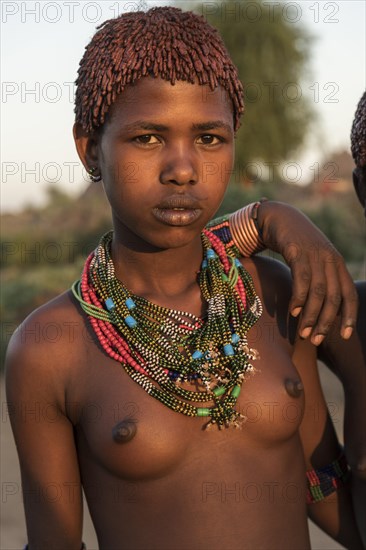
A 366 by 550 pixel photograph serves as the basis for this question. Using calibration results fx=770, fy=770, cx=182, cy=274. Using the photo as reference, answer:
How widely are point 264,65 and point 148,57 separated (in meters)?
21.8

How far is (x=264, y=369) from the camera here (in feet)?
7.73

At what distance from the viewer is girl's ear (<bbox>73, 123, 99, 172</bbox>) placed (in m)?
2.36

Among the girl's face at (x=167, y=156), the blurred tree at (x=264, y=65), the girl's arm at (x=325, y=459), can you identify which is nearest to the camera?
the girl's face at (x=167, y=156)

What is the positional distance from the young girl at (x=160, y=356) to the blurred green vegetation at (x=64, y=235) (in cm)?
878

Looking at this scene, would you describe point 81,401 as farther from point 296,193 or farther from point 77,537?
point 296,193

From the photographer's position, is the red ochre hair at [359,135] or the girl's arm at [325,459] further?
the girl's arm at [325,459]

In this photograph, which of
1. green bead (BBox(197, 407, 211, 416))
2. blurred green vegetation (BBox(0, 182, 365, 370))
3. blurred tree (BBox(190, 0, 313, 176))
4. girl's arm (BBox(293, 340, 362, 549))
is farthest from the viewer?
blurred tree (BBox(190, 0, 313, 176))

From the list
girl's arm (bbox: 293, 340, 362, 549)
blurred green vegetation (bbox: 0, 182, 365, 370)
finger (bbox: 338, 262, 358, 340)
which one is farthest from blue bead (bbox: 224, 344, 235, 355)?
blurred green vegetation (bbox: 0, 182, 365, 370)

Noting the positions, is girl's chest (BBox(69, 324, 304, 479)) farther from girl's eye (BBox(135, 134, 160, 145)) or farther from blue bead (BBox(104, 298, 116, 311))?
girl's eye (BBox(135, 134, 160, 145))

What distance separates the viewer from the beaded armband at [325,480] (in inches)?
104

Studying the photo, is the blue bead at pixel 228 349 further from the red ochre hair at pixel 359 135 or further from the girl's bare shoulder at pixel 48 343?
the red ochre hair at pixel 359 135

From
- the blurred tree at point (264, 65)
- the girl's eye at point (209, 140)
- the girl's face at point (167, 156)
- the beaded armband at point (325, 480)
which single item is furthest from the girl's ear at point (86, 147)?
the blurred tree at point (264, 65)

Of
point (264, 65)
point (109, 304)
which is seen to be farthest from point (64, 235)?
point (109, 304)

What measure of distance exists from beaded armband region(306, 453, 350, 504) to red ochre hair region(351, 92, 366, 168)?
1.04 metres
